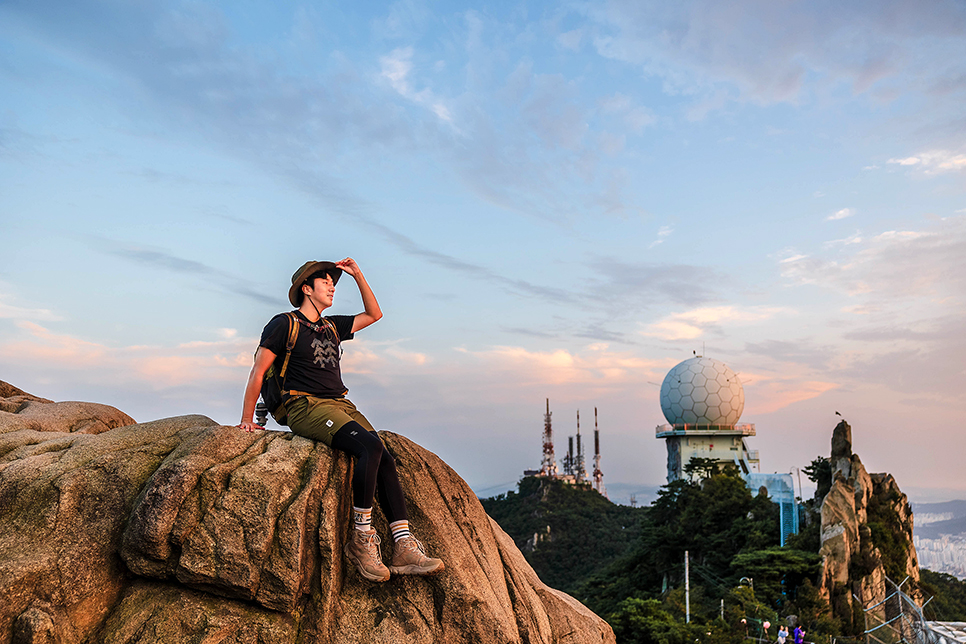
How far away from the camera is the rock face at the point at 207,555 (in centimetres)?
565

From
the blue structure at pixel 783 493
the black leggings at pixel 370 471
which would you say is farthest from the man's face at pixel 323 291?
the blue structure at pixel 783 493

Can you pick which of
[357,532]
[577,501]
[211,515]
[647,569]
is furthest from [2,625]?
[577,501]

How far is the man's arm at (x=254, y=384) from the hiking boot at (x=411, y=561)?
71.7 inches

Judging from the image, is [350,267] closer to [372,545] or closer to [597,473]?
[372,545]

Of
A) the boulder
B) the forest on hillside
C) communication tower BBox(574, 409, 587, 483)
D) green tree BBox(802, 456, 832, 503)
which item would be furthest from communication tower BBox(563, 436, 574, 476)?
the boulder

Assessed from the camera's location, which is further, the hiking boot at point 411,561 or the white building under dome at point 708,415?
the white building under dome at point 708,415

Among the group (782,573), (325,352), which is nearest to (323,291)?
(325,352)

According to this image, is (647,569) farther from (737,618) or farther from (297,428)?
(297,428)

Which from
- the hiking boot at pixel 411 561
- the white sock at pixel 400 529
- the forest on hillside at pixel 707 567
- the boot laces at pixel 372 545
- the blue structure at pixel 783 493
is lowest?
the forest on hillside at pixel 707 567

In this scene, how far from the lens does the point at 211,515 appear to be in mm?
5871

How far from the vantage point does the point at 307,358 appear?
6809mm

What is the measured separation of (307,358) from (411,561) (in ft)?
7.11

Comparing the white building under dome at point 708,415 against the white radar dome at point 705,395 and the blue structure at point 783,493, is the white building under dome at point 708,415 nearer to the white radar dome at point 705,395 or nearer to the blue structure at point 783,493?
the white radar dome at point 705,395

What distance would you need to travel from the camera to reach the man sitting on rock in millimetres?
6148
